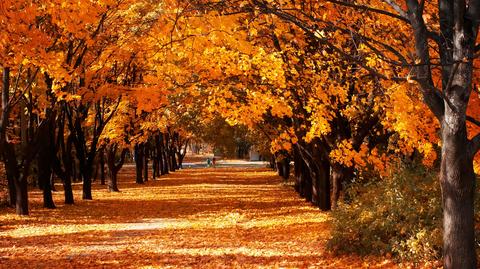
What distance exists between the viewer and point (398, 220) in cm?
1124

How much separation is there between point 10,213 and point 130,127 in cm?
1316

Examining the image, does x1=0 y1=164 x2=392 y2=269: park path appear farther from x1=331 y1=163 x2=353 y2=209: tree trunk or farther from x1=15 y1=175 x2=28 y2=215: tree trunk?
x1=331 y1=163 x2=353 y2=209: tree trunk

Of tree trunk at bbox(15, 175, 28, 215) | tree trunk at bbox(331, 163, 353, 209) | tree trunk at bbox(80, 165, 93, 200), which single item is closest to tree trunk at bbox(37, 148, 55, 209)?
tree trunk at bbox(15, 175, 28, 215)

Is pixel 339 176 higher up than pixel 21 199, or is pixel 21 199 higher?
pixel 339 176

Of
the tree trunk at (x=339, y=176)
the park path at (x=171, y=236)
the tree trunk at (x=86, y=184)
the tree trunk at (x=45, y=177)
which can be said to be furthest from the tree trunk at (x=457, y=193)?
the tree trunk at (x=86, y=184)

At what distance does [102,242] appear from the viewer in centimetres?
1507

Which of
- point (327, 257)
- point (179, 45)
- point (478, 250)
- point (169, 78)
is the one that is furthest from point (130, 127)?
point (478, 250)

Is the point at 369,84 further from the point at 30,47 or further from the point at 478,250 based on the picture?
the point at 30,47

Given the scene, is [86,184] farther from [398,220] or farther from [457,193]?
[457,193]

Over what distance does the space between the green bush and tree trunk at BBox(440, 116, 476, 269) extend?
1.99 meters

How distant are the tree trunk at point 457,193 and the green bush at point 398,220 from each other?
6.53 ft

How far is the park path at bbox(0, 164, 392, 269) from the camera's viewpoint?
39.0ft

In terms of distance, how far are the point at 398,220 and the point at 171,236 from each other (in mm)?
6864

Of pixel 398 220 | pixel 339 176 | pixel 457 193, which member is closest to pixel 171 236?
pixel 339 176
